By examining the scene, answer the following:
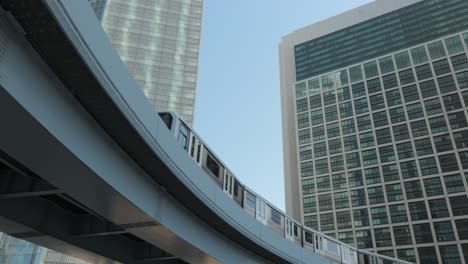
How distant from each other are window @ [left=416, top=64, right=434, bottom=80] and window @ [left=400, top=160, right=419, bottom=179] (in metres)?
18.3

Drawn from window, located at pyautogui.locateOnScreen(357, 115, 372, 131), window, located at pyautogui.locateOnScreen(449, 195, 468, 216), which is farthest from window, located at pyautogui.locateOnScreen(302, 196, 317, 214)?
window, located at pyautogui.locateOnScreen(449, 195, 468, 216)

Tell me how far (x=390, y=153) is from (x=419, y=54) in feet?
74.2

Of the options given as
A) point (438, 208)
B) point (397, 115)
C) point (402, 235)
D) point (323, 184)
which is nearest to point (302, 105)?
point (323, 184)

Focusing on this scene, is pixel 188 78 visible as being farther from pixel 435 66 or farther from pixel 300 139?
pixel 435 66

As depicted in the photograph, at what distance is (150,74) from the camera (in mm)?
100438

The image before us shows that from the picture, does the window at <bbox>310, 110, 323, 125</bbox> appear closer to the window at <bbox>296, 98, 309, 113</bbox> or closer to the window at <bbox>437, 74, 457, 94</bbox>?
the window at <bbox>296, 98, 309, 113</bbox>

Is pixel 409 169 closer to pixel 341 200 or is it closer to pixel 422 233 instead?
pixel 422 233

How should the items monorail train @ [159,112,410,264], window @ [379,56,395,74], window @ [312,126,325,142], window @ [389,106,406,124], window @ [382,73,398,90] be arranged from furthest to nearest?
window @ [312,126,325,142] → window @ [379,56,395,74] → window @ [382,73,398,90] → window @ [389,106,406,124] → monorail train @ [159,112,410,264]

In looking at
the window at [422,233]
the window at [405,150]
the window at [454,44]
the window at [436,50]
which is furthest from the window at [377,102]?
the window at [422,233]

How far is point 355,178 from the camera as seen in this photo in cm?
8306

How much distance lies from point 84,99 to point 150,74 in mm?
93353

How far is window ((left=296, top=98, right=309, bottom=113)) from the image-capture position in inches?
3789

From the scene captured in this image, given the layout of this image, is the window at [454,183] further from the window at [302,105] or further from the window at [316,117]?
the window at [302,105]

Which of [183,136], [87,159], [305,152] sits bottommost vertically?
[87,159]
